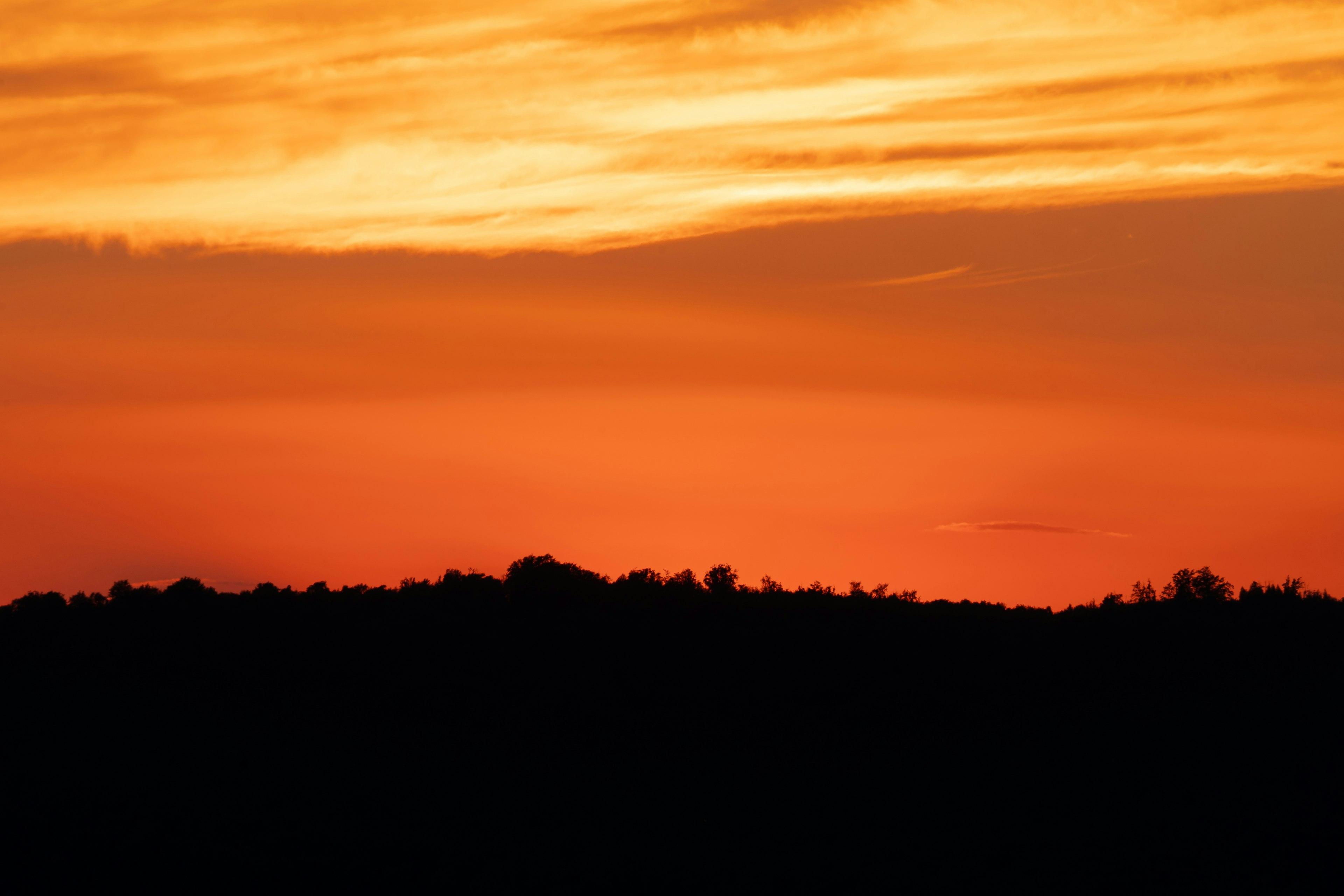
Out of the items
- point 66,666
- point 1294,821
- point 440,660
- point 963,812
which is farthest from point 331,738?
point 1294,821

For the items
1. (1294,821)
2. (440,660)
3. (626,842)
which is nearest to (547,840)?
(626,842)

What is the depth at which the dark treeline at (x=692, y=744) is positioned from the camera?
57344 millimetres

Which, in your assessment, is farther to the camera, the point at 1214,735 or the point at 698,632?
→ the point at 698,632

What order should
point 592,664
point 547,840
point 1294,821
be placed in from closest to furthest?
point 1294,821, point 547,840, point 592,664

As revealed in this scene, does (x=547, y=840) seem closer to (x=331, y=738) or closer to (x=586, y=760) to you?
(x=586, y=760)

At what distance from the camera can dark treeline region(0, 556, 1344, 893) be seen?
188ft

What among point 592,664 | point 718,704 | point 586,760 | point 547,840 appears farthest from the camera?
point 592,664

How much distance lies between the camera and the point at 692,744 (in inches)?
2795

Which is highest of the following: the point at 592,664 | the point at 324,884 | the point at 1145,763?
the point at 592,664

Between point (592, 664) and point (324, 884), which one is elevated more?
point (592, 664)

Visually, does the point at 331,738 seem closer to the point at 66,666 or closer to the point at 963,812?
the point at 66,666

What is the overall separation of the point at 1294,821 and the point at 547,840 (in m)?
31.0

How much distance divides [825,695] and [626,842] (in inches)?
683

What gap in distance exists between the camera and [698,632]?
85688 millimetres
